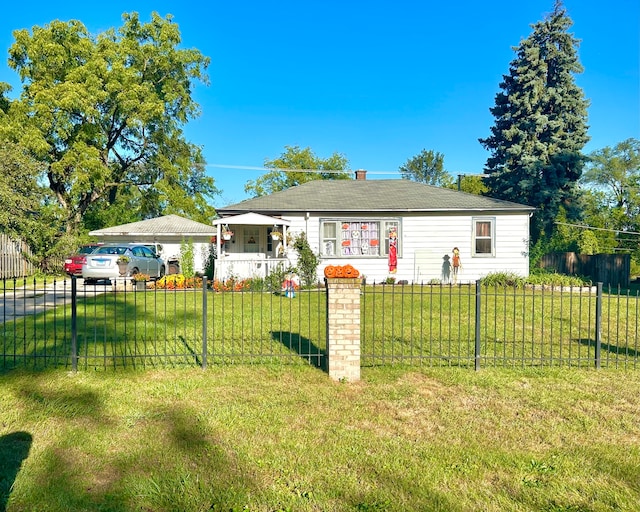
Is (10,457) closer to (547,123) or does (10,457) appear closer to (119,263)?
(119,263)

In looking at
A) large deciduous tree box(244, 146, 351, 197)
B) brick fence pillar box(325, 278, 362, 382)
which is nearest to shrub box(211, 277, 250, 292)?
brick fence pillar box(325, 278, 362, 382)

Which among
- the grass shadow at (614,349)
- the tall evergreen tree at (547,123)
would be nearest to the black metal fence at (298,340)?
the grass shadow at (614,349)

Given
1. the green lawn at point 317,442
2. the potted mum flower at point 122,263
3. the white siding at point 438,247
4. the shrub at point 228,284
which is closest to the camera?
the green lawn at point 317,442

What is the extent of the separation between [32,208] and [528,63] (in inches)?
1043

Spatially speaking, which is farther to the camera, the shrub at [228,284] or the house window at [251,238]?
the house window at [251,238]

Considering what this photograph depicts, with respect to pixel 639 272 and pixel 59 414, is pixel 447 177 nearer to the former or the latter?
pixel 639 272

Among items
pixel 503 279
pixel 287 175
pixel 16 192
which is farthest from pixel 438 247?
pixel 287 175

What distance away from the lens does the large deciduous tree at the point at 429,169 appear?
53219mm

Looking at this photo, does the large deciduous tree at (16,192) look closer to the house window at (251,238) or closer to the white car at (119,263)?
the white car at (119,263)

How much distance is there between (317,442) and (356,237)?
1313 cm

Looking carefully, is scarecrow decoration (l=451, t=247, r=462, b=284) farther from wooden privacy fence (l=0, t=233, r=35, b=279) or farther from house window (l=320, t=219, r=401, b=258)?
wooden privacy fence (l=0, t=233, r=35, b=279)

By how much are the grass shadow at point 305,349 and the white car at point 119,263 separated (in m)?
9.85

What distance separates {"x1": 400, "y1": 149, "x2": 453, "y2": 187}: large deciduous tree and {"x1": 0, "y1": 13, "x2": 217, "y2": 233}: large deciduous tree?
102 feet

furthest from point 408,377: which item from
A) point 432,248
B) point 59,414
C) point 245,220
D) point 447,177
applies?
point 447,177
